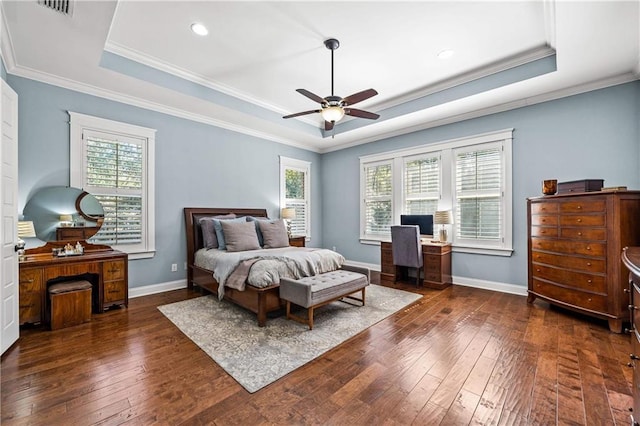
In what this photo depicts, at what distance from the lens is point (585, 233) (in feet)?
9.80

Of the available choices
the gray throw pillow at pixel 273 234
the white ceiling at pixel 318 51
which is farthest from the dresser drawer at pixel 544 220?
the gray throw pillow at pixel 273 234

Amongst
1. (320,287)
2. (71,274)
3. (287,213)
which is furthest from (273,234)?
(71,274)

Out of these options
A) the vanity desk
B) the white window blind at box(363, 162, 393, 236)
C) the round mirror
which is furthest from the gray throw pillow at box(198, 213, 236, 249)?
the white window blind at box(363, 162, 393, 236)

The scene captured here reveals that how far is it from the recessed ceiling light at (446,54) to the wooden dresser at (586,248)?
2070 mm

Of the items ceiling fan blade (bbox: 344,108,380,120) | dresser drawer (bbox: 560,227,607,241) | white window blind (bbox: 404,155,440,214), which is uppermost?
ceiling fan blade (bbox: 344,108,380,120)

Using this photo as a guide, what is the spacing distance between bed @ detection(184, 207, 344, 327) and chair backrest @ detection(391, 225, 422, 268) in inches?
51.8

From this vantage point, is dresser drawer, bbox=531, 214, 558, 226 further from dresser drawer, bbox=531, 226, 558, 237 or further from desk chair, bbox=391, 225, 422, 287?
desk chair, bbox=391, 225, 422, 287

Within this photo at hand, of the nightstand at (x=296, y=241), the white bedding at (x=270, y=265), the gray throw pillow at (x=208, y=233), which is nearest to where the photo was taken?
the white bedding at (x=270, y=265)

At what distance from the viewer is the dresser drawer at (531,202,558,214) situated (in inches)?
128

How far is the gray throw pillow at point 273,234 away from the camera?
174 inches

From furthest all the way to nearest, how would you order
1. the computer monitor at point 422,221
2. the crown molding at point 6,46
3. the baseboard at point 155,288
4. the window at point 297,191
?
1. the window at point 297,191
2. the computer monitor at point 422,221
3. the baseboard at point 155,288
4. the crown molding at point 6,46

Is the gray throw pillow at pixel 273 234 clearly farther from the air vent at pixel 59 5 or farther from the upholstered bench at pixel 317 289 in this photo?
the air vent at pixel 59 5

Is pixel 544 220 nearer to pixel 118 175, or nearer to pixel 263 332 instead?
pixel 263 332

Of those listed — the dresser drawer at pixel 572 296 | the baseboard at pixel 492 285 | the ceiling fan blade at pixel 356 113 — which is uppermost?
the ceiling fan blade at pixel 356 113
